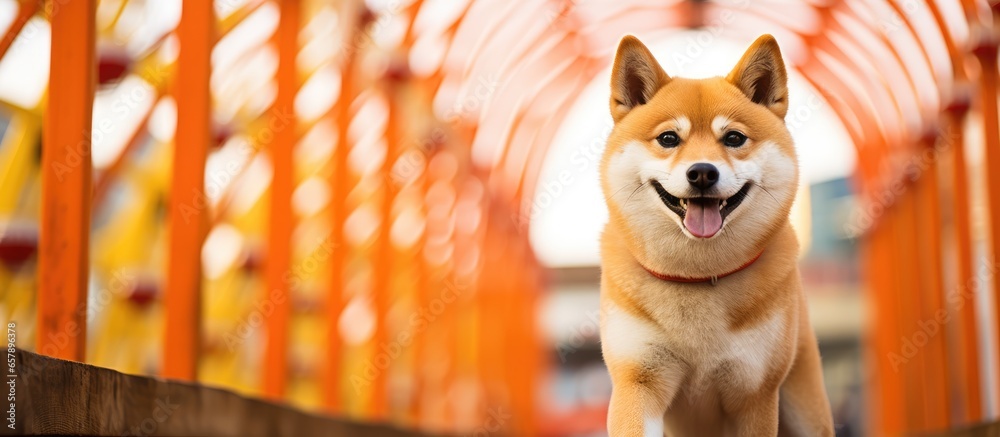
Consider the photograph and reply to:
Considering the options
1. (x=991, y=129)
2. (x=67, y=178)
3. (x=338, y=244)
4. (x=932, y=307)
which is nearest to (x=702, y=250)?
(x=67, y=178)

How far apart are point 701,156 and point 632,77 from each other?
0.47m

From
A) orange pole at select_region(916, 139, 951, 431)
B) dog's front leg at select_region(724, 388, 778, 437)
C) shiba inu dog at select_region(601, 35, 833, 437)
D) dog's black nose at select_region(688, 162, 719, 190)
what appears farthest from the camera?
orange pole at select_region(916, 139, 951, 431)

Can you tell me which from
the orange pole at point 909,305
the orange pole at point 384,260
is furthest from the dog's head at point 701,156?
the orange pole at point 909,305

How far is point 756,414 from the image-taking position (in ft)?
10.7

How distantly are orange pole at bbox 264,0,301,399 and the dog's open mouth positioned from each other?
400 cm

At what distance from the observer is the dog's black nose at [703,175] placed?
2.97m

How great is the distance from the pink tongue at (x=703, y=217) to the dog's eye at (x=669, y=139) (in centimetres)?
24

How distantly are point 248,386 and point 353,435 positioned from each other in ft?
20.8

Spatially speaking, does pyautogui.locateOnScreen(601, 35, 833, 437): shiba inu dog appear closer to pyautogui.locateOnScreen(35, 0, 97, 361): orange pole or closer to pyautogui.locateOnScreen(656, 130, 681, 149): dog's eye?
pyautogui.locateOnScreen(656, 130, 681, 149): dog's eye

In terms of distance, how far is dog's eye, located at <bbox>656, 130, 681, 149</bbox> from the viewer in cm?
321

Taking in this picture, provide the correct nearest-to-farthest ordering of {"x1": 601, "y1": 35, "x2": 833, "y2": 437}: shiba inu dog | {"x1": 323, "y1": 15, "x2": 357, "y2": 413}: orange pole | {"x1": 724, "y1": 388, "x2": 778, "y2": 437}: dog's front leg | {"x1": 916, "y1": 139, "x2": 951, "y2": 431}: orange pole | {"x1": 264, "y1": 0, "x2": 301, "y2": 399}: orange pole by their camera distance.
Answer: {"x1": 601, "y1": 35, "x2": 833, "y2": 437}: shiba inu dog < {"x1": 724, "y1": 388, "x2": 778, "y2": 437}: dog's front leg < {"x1": 264, "y1": 0, "x2": 301, "y2": 399}: orange pole < {"x1": 323, "y1": 15, "x2": 357, "y2": 413}: orange pole < {"x1": 916, "y1": 139, "x2": 951, "y2": 431}: orange pole

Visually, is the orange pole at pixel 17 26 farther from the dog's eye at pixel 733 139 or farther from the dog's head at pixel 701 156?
the dog's eye at pixel 733 139

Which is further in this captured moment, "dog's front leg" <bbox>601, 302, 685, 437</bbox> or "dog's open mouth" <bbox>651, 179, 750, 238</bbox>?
"dog's front leg" <bbox>601, 302, 685, 437</bbox>

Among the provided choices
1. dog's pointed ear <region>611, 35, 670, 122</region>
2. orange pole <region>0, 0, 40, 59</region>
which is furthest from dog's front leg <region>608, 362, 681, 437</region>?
orange pole <region>0, 0, 40, 59</region>
